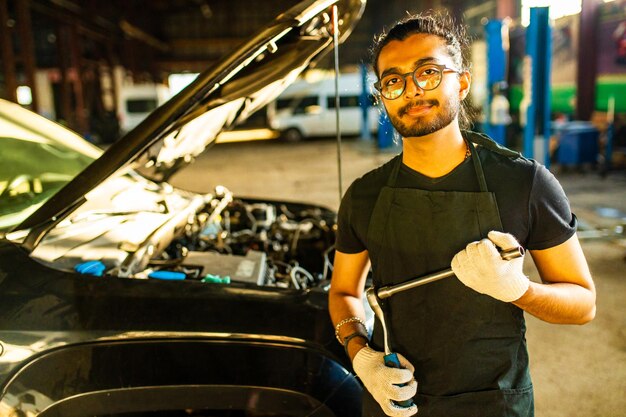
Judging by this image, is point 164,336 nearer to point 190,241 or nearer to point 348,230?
point 348,230

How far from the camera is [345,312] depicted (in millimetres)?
1498

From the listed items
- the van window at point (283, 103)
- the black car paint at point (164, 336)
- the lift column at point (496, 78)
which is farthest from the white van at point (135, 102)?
the black car paint at point (164, 336)

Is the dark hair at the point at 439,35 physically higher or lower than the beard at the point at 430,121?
higher

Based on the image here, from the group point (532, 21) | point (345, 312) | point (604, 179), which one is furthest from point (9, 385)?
point (604, 179)

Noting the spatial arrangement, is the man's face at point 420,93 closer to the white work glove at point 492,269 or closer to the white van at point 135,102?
the white work glove at point 492,269

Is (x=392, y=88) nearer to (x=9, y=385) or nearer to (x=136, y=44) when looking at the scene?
(x=9, y=385)

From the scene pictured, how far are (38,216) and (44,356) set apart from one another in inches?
20.0

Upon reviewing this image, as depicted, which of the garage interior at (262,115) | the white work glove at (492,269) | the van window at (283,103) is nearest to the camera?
the white work glove at (492,269)

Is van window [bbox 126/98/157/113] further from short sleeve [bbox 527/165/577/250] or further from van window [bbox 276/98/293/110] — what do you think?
short sleeve [bbox 527/165/577/250]

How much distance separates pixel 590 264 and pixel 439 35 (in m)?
4.20

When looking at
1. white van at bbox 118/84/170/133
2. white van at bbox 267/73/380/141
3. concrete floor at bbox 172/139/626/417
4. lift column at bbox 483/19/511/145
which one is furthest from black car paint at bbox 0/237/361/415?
white van at bbox 118/84/170/133

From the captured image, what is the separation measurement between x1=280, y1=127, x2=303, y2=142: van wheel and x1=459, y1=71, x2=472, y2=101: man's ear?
58.4ft

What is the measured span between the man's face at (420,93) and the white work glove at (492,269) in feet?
1.09

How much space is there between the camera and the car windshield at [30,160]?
220 cm
